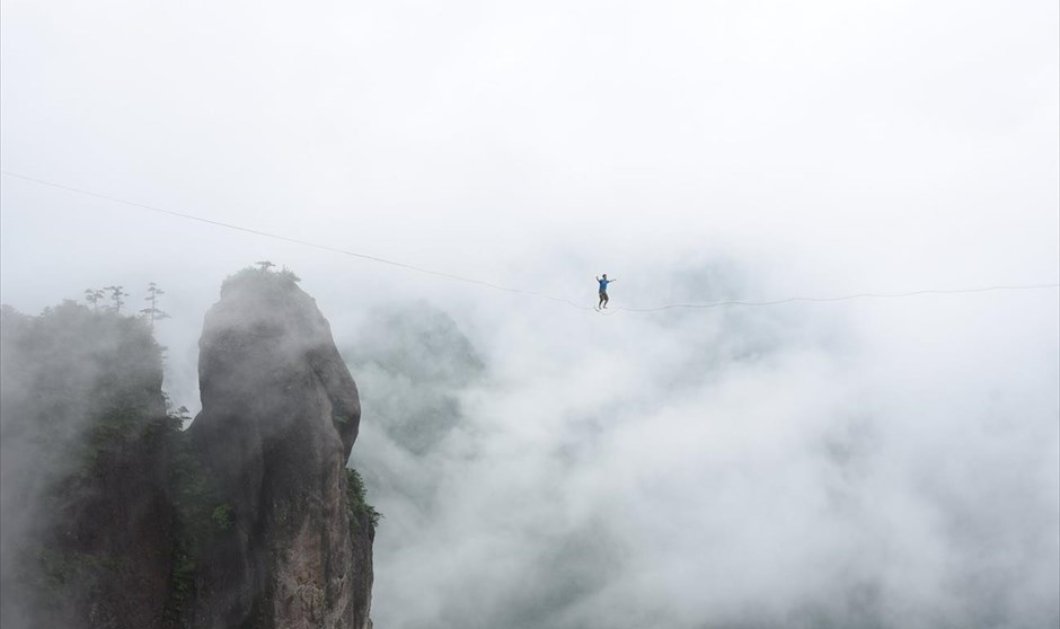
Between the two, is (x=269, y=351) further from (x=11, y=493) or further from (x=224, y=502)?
(x=11, y=493)

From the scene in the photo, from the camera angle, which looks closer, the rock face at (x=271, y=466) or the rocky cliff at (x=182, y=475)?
the rocky cliff at (x=182, y=475)

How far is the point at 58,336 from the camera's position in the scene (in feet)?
88.2

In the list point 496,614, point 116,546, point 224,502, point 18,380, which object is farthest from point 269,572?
point 496,614

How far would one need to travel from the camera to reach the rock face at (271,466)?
2897 centimetres

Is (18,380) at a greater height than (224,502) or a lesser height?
greater

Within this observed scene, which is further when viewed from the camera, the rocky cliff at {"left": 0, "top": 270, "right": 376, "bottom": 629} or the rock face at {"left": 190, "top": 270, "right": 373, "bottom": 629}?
the rock face at {"left": 190, "top": 270, "right": 373, "bottom": 629}

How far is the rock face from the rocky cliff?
0.16ft

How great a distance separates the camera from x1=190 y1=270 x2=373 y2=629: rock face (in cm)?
2897

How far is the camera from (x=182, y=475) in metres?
29.2

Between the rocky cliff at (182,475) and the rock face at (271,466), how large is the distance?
0.16ft

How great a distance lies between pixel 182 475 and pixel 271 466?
2.81 metres

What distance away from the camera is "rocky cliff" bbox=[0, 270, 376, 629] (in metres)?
25.0

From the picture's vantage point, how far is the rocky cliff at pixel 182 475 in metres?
25.0

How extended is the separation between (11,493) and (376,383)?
146715 millimetres
